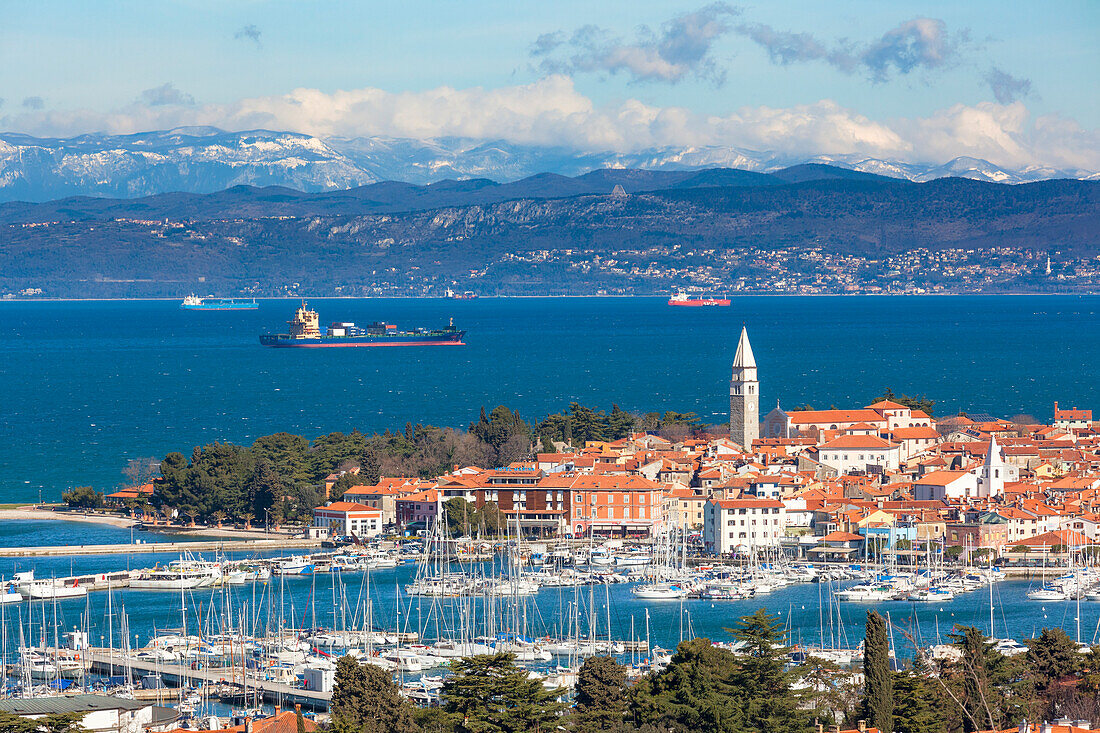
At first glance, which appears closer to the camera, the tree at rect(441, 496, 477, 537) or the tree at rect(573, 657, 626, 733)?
the tree at rect(573, 657, 626, 733)

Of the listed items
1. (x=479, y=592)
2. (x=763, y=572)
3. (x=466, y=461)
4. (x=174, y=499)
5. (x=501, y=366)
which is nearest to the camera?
(x=479, y=592)

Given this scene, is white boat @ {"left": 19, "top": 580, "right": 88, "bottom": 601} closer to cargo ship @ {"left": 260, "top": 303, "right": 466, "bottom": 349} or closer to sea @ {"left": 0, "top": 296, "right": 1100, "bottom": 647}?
sea @ {"left": 0, "top": 296, "right": 1100, "bottom": 647}

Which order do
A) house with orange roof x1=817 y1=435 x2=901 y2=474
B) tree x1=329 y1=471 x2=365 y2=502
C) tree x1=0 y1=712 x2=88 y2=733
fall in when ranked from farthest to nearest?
1. house with orange roof x1=817 y1=435 x2=901 y2=474
2. tree x1=329 y1=471 x2=365 y2=502
3. tree x1=0 y1=712 x2=88 y2=733

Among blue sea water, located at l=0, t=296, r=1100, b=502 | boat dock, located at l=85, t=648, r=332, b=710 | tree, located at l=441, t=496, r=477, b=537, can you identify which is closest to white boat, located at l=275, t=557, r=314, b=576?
tree, located at l=441, t=496, r=477, b=537

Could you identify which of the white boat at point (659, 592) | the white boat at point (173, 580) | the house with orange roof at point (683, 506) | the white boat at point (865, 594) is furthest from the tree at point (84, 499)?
the white boat at point (865, 594)

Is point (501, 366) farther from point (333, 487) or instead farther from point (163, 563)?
point (163, 563)

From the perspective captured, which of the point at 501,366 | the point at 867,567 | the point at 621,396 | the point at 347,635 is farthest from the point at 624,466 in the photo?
the point at 501,366

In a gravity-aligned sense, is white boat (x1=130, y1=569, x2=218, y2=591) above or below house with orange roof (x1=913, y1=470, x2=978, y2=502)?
below
